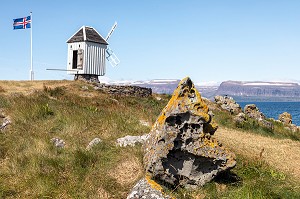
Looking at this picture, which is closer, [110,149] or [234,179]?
[234,179]

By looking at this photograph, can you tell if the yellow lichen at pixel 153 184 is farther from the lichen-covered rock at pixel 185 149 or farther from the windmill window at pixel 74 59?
the windmill window at pixel 74 59

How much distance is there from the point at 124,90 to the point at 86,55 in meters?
6.04

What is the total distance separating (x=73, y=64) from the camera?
35.5m

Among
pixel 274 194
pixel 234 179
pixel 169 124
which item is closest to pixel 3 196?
pixel 169 124

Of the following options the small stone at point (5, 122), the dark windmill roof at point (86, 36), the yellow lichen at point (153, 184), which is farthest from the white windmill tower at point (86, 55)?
the yellow lichen at point (153, 184)

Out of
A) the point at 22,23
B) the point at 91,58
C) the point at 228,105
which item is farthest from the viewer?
the point at 22,23

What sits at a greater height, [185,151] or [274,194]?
[185,151]

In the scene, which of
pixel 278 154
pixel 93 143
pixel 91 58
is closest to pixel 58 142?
pixel 93 143

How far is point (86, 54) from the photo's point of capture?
33.7m

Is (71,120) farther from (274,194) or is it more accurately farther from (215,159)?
(274,194)

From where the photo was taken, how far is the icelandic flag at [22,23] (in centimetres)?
3556

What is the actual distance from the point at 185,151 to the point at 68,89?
20.5 meters

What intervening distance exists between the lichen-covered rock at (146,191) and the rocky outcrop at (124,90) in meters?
21.9

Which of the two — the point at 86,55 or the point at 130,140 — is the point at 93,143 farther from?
the point at 86,55
